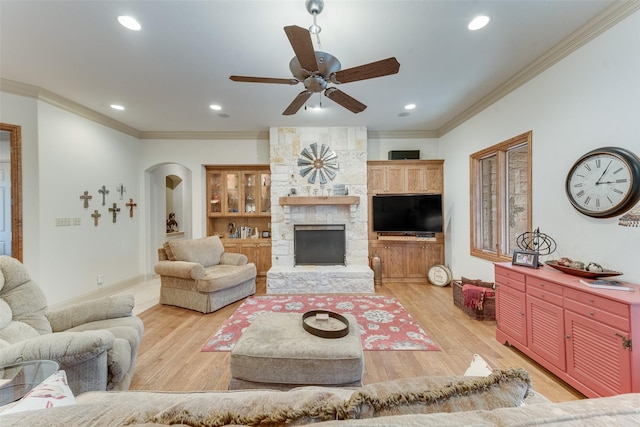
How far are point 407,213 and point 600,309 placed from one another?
123 inches

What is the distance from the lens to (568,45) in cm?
230

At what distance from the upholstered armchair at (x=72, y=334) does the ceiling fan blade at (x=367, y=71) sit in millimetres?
2356

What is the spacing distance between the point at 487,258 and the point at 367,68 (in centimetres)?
316

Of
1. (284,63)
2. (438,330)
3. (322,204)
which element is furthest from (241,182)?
(438,330)

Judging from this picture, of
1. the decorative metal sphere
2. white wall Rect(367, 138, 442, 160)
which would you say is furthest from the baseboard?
the decorative metal sphere

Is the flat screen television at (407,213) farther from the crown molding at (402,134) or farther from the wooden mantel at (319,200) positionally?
the crown molding at (402,134)

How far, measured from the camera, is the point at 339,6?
1.91 meters

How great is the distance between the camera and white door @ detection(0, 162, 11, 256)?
4.13m

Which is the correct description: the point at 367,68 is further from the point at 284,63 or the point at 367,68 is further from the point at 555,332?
the point at 555,332

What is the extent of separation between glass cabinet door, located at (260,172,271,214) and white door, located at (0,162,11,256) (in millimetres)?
4021

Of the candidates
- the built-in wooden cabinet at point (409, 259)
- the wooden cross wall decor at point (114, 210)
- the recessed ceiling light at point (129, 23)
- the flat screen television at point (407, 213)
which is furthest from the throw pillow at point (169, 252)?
the built-in wooden cabinet at point (409, 259)

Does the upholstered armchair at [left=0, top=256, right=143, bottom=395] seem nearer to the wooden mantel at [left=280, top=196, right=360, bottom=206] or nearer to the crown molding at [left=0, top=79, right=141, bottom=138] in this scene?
the crown molding at [left=0, top=79, right=141, bottom=138]

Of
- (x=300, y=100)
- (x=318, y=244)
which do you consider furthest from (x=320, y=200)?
(x=300, y=100)

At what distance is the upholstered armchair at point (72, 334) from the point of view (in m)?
1.37
